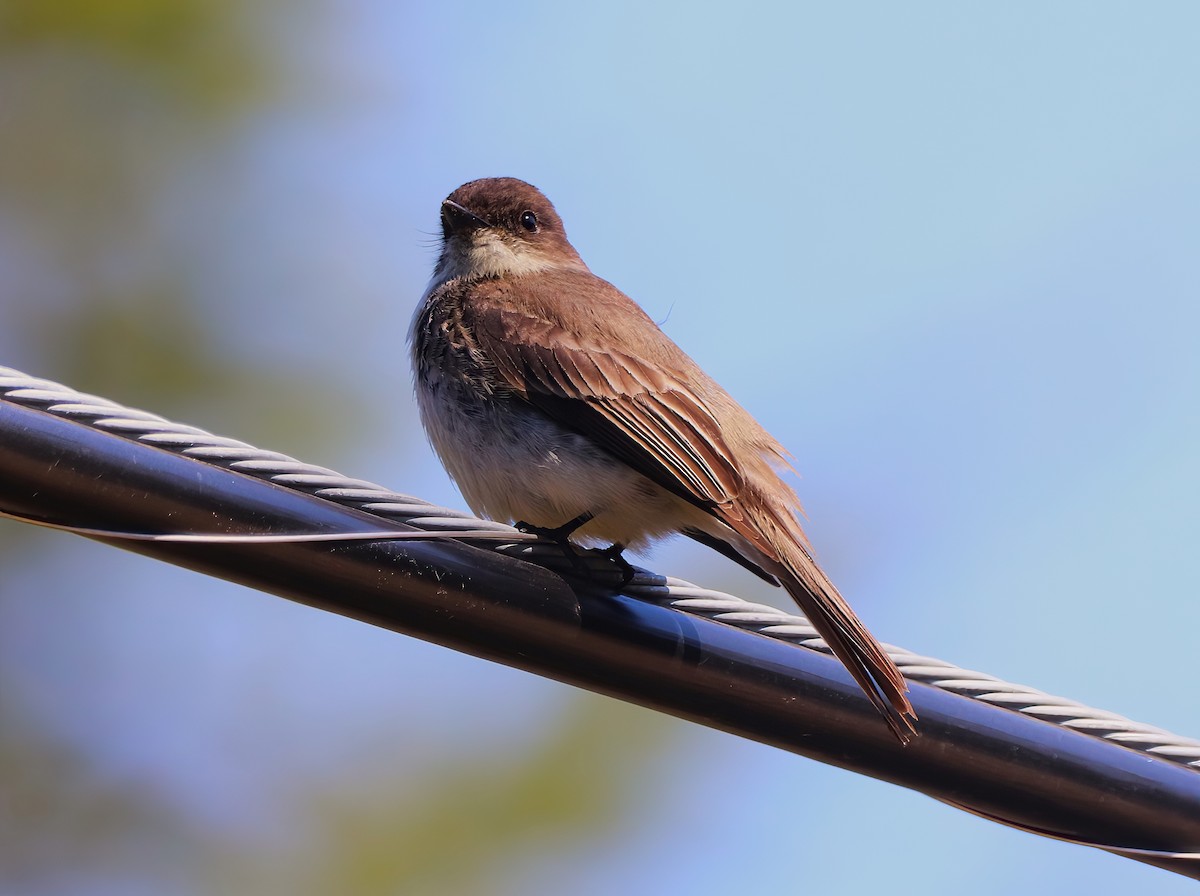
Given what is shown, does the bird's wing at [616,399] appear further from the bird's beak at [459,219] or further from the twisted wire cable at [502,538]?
the bird's beak at [459,219]

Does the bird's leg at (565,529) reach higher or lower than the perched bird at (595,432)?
lower

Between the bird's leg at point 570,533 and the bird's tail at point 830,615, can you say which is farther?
the bird's leg at point 570,533

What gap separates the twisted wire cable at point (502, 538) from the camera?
3510 mm

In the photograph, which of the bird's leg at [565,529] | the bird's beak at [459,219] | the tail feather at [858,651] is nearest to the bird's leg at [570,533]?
the bird's leg at [565,529]

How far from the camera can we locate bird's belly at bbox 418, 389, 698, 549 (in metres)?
5.28

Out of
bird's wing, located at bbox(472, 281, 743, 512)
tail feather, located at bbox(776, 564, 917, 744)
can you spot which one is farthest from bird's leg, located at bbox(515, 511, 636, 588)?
tail feather, located at bbox(776, 564, 917, 744)

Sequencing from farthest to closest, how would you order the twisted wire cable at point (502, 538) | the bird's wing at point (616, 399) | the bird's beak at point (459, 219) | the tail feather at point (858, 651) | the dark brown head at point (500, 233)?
the bird's beak at point (459, 219) < the dark brown head at point (500, 233) < the bird's wing at point (616, 399) < the tail feather at point (858, 651) < the twisted wire cable at point (502, 538)

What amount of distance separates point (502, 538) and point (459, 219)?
3380 mm

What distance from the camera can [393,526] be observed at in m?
3.84

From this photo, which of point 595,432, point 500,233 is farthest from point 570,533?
point 500,233

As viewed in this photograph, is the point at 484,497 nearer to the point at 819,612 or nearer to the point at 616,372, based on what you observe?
the point at 616,372

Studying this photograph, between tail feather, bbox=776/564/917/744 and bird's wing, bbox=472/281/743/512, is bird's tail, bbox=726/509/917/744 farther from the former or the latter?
bird's wing, bbox=472/281/743/512

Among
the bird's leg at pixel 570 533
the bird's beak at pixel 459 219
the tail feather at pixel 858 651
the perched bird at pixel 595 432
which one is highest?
the bird's beak at pixel 459 219

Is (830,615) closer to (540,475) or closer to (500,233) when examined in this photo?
(540,475)
